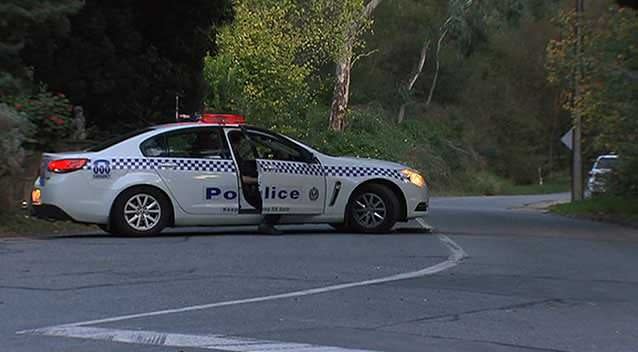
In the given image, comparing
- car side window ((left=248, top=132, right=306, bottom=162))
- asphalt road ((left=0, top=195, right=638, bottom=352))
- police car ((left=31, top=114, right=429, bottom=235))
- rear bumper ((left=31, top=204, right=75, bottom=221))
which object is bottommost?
asphalt road ((left=0, top=195, right=638, bottom=352))

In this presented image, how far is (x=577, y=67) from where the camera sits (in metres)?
22.1

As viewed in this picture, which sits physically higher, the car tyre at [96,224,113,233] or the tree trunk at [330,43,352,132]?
the tree trunk at [330,43,352,132]

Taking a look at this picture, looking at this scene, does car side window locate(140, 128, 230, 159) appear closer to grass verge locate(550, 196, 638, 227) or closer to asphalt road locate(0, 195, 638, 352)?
asphalt road locate(0, 195, 638, 352)

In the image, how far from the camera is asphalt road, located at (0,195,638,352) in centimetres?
731

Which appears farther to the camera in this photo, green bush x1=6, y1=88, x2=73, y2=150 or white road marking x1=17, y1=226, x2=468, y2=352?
green bush x1=6, y1=88, x2=73, y2=150

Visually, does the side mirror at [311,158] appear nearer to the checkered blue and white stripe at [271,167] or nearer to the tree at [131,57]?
the checkered blue and white stripe at [271,167]

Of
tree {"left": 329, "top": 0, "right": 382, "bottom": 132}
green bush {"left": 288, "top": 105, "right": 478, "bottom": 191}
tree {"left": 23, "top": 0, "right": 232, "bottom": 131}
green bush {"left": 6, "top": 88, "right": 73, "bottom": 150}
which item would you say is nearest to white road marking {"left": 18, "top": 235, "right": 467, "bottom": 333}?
green bush {"left": 6, "top": 88, "right": 73, "bottom": 150}

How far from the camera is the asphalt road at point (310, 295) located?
731 cm

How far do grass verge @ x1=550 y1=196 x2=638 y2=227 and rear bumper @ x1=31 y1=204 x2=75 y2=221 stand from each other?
40.4ft

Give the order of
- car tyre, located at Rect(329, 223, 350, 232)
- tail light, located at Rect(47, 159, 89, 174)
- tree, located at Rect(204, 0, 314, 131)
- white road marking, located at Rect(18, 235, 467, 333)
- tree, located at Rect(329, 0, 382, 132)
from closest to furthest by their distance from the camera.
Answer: white road marking, located at Rect(18, 235, 467, 333)
tail light, located at Rect(47, 159, 89, 174)
car tyre, located at Rect(329, 223, 350, 232)
tree, located at Rect(204, 0, 314, 131)
tree, located at Rect(329, 0, 382, 132)

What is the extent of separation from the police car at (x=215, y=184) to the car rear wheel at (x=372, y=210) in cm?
1

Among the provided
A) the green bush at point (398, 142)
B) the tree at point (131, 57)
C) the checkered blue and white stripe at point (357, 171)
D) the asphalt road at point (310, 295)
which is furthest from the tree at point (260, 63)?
the asphalt road at point (310, 295)

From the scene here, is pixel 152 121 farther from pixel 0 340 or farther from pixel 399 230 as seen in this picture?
pixel 0 340

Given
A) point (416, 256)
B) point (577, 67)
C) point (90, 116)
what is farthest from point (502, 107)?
point (416, 256)
